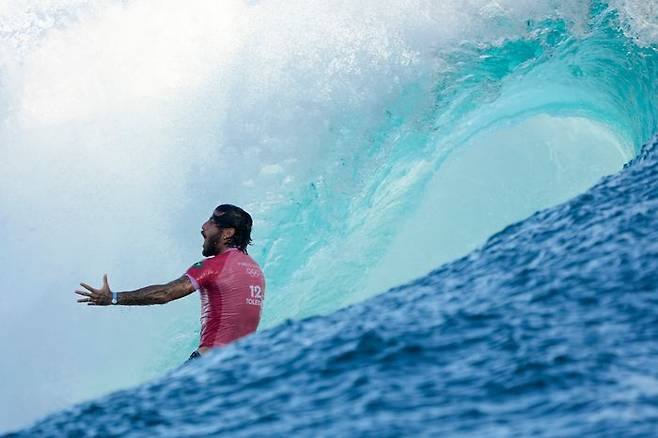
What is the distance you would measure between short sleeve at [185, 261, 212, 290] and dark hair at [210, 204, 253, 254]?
0.28 metres

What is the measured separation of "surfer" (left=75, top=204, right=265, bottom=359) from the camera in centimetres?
555

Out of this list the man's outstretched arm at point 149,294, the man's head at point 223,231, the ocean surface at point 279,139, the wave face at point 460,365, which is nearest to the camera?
the wave face at point 460,365

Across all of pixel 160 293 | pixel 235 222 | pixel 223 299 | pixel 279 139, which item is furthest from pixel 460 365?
pixel 279 139

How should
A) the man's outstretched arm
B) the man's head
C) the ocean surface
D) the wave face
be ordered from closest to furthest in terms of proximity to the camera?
the wave face < the man's outstretched arm < the man's head < the ocean surface

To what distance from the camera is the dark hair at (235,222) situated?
5832 millimetres

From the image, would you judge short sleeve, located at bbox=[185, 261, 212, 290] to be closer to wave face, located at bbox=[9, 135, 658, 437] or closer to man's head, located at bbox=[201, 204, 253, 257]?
man's head, located at bbox=[201, 204, 253, 257]

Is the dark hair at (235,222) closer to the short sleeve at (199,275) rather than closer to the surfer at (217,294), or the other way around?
the surfer at (217,294)

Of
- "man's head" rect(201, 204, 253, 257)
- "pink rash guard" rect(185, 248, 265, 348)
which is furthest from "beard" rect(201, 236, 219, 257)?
"pink rash guard" rect(185, 248, 265, 348)

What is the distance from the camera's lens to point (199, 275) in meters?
5.59

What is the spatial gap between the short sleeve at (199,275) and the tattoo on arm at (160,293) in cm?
2

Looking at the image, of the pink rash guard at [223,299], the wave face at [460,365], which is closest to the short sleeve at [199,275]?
the pink rash guard at [223,299]

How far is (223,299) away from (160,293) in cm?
32

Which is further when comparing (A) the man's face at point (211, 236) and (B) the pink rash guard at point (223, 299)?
(A) the man's face at point (211, 236)

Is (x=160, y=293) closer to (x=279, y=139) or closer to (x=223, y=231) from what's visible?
(x=223, y=231)
